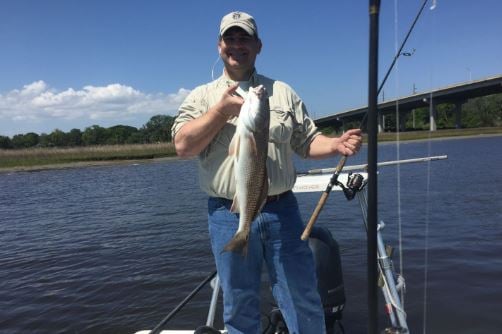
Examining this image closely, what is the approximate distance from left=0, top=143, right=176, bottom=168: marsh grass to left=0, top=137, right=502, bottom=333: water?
1816 inches

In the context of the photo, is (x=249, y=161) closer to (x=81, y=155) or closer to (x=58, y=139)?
(x=81, y=155)

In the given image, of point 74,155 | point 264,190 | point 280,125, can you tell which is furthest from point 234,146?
point 74,155

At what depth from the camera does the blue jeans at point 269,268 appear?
132 inches

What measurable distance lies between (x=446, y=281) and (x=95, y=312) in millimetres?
6921

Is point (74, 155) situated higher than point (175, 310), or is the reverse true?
point (74, 155)

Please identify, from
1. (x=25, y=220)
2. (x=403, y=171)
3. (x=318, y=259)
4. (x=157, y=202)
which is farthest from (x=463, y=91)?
(x=318, y=259)

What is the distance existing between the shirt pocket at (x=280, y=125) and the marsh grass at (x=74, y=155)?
64.2 metres

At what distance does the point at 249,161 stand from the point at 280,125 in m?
0.55

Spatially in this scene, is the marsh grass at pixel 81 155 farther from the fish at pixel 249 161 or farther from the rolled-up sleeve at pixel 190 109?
the fish at pixel 249 161

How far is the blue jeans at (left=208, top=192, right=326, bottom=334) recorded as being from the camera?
3.34 meters

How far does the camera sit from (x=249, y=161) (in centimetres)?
296

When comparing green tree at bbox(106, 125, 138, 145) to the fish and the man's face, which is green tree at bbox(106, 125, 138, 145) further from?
the fish

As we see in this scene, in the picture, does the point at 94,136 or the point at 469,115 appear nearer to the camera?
the point at 469,115

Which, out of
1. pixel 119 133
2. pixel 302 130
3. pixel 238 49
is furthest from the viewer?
pixel 119 133
